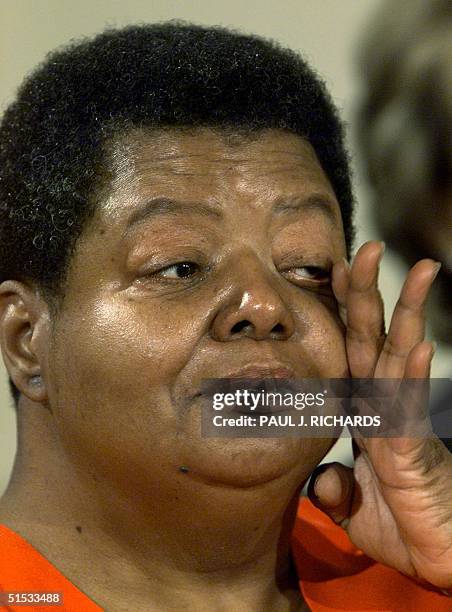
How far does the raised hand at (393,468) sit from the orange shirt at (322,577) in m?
0.09

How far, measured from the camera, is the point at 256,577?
118cm

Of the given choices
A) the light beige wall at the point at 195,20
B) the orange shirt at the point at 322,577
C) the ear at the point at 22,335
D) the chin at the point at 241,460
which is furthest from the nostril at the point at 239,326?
the light beige wall at the point at 195,20

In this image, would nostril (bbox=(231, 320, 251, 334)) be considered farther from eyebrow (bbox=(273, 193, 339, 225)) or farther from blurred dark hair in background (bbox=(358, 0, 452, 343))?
blurred dark hair in background (bbox=(358, 0, 452, 343))

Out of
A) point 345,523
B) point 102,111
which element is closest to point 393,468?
point 345,523

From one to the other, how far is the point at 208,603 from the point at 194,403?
275 mm

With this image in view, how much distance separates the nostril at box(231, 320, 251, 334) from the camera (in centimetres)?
103

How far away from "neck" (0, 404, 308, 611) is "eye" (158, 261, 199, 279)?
0.74 feet

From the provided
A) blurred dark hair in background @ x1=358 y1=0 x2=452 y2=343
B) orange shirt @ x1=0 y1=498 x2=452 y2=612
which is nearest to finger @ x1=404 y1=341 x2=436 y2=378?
orange shirt @ x1=0 y1=498 x2=452 y2=612

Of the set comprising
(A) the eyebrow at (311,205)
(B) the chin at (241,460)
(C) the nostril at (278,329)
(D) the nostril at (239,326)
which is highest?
(A) the eyebrow at (311,205)

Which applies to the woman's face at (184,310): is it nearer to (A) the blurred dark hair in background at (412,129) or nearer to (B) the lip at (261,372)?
(B) the lip at (261,372)

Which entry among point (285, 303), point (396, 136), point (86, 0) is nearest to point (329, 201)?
point (285, 303)

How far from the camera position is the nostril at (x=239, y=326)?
1.03 metres

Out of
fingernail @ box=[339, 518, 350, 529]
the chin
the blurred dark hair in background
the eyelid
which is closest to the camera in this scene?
the chin

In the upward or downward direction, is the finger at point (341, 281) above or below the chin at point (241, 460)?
above
